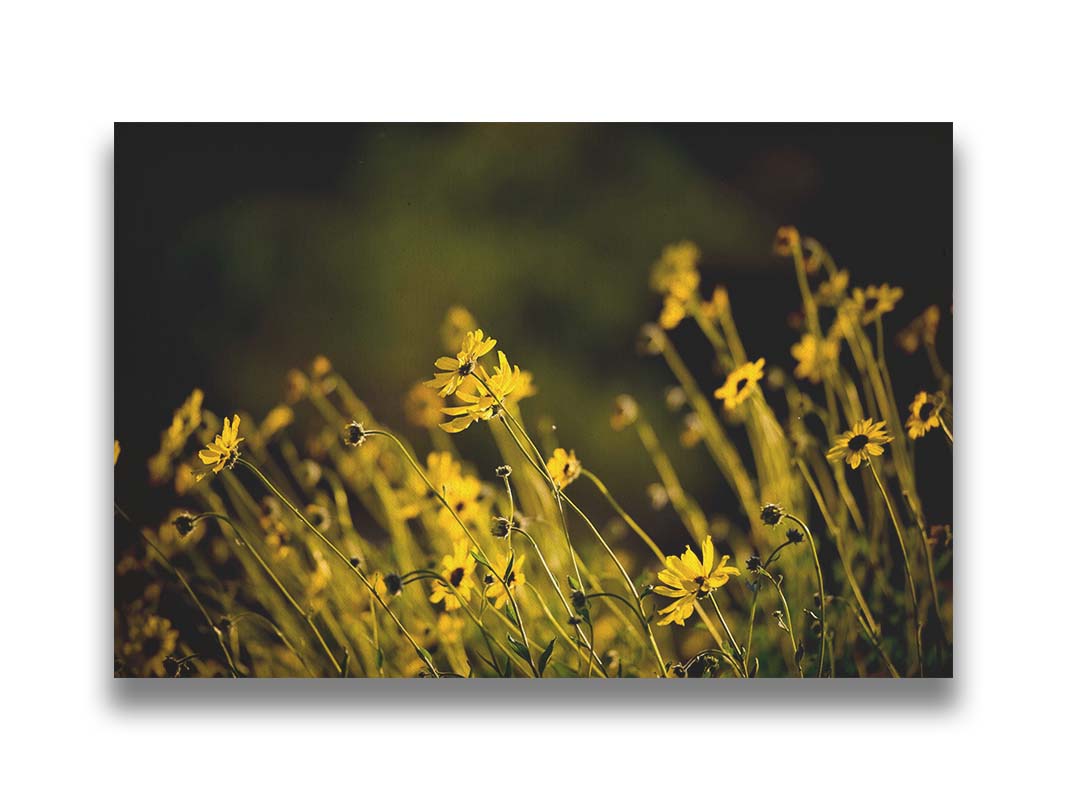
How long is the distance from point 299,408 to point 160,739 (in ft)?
1.73

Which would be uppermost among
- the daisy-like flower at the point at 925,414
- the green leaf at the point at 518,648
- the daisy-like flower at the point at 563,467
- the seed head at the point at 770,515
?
the daisy-like flower at the point at 925,414

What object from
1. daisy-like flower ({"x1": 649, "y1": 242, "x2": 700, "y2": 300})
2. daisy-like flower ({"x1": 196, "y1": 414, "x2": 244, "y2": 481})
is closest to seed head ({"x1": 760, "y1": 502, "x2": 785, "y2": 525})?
daisy-like flower ({"x1": 649, "y1": 242, "x2": 700, "y2": 300})

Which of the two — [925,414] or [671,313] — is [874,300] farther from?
[671,313]

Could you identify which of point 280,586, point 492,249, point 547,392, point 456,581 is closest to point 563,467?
point 547,392

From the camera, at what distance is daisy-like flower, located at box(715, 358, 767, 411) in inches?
70.6

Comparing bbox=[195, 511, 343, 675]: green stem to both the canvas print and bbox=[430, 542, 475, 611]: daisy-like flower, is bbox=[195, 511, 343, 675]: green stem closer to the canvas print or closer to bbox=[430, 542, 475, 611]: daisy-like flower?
the canvas print

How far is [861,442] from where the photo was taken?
1.79 meters

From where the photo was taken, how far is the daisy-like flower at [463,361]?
1784mm

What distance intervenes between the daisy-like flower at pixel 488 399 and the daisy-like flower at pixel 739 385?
0.97 feet

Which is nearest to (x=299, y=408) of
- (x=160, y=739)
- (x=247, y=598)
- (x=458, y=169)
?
(x=247, y=598)

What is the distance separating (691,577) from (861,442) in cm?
31

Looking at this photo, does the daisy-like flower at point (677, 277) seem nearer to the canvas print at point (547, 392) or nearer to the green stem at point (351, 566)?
the canvas print at point (547, 392)

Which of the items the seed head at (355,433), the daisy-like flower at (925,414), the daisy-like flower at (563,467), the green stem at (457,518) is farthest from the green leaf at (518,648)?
the daisy-like flower at (925,414)
